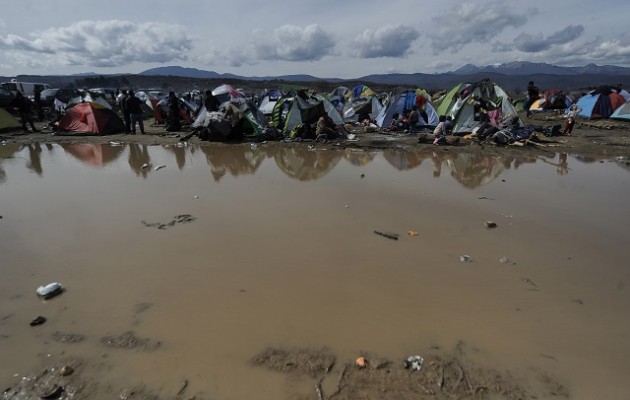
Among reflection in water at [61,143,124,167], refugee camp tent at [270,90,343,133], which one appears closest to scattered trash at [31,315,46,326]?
reflection in water at [61,143,124,167]

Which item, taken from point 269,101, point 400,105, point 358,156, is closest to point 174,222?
point 358,156

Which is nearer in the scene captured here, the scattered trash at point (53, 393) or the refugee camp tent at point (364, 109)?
the scattered trash at point (53, 393)

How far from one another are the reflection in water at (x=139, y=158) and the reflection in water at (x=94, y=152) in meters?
0.38

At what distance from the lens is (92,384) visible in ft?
9.25

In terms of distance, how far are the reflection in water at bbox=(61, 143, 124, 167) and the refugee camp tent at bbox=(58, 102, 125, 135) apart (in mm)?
1760

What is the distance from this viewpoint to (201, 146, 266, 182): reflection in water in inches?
361

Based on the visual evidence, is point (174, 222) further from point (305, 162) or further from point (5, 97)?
point (5, 97)

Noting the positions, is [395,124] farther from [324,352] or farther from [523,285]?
[324,352]

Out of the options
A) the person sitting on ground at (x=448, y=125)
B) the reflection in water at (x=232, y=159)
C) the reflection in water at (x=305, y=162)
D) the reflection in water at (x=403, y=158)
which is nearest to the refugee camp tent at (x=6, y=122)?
the reflection in water at (x=232, y=159)

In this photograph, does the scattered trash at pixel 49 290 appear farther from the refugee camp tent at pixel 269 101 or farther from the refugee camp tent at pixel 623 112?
the refugee camp tent at pixel 623 112

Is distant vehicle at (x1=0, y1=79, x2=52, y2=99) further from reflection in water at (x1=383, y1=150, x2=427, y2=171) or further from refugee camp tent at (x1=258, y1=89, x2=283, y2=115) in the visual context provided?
reflection in water at (x1=383, y1=150, x2=427, y2=171)

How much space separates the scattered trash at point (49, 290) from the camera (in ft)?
12.6

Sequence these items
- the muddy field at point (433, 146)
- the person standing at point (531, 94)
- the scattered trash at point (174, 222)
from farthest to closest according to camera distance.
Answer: the person standing at point (531, 94) → the muddy field at point (433, 146) → the scattered trash at point (174, 222)

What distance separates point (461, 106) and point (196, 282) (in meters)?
12.2
